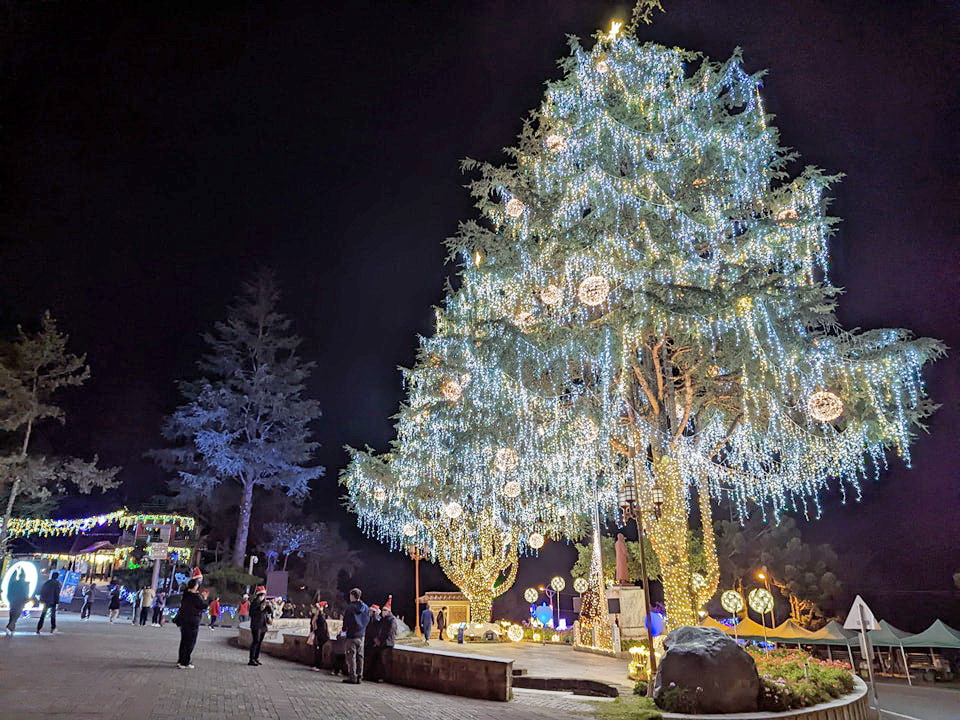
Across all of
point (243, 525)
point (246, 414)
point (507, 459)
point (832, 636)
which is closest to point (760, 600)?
point (832, 636)

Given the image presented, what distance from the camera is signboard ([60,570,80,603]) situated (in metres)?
29.2

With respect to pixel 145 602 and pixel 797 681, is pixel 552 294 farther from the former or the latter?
pixel 145 602

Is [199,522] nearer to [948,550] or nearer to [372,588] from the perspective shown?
[372,588]

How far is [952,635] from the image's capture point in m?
22.7

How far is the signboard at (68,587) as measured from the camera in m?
29.2

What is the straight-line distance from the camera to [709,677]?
8.60 metres

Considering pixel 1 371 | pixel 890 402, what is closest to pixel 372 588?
pixel 1 371

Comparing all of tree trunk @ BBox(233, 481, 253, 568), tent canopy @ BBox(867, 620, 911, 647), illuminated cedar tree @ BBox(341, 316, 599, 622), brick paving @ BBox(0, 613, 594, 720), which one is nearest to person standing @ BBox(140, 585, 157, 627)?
illuminated cedar tree @ BBox(341, 316, 599, 622)

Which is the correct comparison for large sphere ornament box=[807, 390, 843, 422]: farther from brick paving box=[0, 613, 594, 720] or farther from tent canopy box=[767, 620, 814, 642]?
tent canopy box=[767, 620, 814, 642]

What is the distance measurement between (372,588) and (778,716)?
39205mm

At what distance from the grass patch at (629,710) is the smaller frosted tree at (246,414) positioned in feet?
89.5

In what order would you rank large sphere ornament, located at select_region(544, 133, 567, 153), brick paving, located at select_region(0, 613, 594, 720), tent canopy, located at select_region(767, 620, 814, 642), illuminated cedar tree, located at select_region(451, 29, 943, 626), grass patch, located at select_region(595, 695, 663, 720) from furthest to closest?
tent canopy, located at select_region(767, 620, 814, 642), large sphere ornament, located at select_region(544, 133, 567, 153), illuminated cedar tree, located at select_region(451, 29, 943, 626), grass patch, located at select_region(595, 695, 663, 720), brick paving, located at select_region(0, 613, 594, 720)

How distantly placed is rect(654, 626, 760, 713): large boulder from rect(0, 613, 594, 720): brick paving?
4.21 feet

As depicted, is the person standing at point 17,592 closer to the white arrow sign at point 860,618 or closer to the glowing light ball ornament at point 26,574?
the glowing light ball ornament at point 26,574
